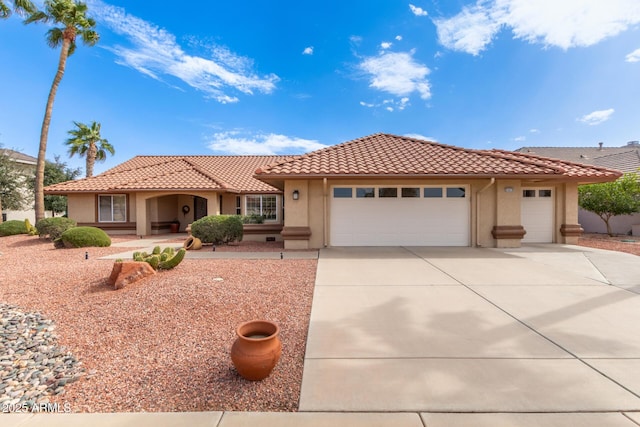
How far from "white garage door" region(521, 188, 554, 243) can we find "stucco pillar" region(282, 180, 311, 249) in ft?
31.7

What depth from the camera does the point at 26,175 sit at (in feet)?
83.4

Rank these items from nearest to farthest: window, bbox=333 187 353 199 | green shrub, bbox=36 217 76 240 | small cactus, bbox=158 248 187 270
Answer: small cactus, bbox=158 248 187 270 < window, bbox=333 187 353 199 < green shrub, bbox=36 217 76 240

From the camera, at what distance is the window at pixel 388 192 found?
1131 centimetres

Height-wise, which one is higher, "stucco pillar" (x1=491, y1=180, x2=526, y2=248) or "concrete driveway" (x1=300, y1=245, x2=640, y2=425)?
"stucco pillar" (x1=491, y1=180, x2=526, y2=248)

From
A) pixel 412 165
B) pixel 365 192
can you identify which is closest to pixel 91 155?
pixel 365 192

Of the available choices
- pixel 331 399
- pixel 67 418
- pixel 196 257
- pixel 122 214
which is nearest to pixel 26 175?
pixel 122 214

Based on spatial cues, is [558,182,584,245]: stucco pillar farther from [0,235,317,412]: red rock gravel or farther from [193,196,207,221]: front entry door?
[193,196,207,221]: front entry door

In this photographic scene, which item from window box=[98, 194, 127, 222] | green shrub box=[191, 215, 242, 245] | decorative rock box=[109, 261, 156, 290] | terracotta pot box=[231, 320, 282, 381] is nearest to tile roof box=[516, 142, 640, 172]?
green shrub box=[191, 215, 242, 245]

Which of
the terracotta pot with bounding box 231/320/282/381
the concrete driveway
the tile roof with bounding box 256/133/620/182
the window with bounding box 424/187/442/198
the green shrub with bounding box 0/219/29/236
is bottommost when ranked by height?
the concrete driveway

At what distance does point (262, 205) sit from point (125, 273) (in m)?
12.2

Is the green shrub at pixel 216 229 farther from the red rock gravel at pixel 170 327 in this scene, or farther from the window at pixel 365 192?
the window at pixel 365 192

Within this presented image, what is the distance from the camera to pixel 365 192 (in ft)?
37.0

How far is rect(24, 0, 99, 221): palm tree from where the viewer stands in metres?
16.7

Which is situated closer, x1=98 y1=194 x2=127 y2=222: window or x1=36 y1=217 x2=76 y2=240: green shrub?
x1=36 y1=217 x2=76 y2=240: green shrub
